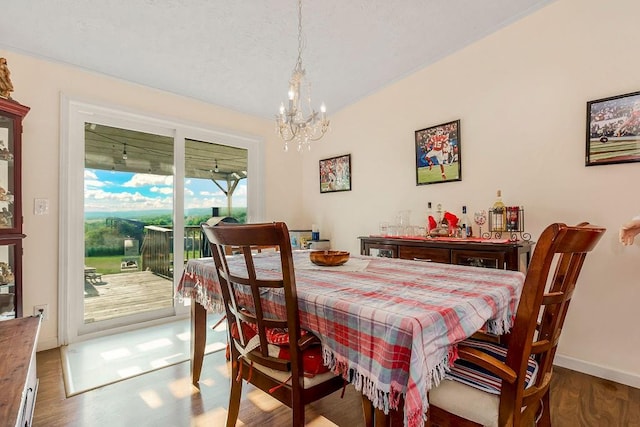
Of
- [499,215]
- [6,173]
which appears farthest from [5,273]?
[499,215]

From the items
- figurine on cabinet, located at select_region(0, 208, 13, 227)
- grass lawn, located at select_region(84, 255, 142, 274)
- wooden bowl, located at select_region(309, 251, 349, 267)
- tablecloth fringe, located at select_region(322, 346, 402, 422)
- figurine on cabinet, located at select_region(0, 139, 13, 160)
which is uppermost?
figurine on cabinet, located at select_region(0, 139, 13, 160)

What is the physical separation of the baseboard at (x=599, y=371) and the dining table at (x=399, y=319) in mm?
1393

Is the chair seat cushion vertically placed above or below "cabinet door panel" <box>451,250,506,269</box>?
below

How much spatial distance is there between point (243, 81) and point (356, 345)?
9.28 ft

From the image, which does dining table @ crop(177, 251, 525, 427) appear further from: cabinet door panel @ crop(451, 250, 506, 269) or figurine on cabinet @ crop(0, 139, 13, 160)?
figurine on cabinet @ crop(0, 139, 13, 160)

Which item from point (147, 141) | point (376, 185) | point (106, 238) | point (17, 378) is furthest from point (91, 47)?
point (376, 185)

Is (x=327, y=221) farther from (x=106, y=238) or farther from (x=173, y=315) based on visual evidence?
(x=106, y=238)

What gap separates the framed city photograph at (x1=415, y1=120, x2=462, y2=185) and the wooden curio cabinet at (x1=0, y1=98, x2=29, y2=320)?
3.07 m

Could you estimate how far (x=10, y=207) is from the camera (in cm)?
215

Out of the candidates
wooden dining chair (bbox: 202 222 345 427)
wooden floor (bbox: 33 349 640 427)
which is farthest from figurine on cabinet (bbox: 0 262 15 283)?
wooden dining chair (bbox: 202 222 345 427)

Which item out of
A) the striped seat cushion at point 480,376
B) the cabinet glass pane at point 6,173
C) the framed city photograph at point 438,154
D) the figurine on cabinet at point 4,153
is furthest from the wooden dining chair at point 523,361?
the figurine on cabinet at point 4,153

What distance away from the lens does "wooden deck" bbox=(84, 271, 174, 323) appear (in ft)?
9.51

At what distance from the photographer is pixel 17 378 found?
97 centimetres

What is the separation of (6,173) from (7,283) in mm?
727
